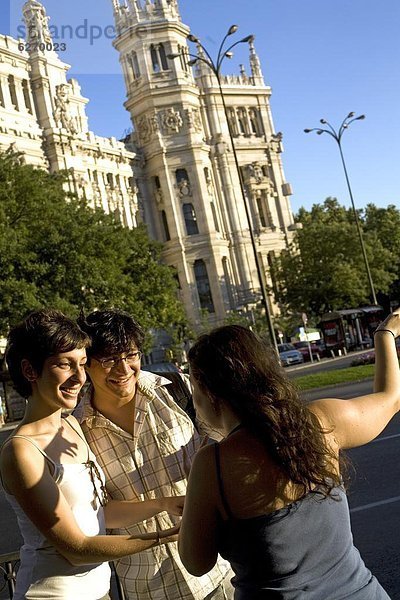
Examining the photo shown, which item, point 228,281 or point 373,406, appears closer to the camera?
point 373,406

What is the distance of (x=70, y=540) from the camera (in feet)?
9.54

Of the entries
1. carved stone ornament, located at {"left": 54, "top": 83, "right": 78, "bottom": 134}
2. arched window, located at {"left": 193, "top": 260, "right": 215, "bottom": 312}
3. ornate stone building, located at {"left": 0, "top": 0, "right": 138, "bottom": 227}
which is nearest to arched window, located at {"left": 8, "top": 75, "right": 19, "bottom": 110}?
ornate stone building, located at {"left": 0, "top": 0, "right": 138, "bottom": 227}

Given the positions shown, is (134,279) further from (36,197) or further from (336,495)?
(336,495)

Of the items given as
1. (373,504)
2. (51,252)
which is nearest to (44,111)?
(51,252)

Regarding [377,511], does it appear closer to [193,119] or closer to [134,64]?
[193,119]

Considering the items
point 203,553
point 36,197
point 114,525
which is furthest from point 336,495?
point 36,197

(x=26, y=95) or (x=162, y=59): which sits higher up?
(x=162, y=59)

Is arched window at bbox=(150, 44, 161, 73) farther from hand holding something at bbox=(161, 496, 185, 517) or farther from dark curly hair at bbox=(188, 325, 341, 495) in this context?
dark curly hair at bbox=(188, 325, 341, 495)

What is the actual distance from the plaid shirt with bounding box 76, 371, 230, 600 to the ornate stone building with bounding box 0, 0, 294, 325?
53849 millimetres

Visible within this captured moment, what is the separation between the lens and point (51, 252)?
115 feet

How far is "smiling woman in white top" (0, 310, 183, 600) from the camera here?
9.53ft

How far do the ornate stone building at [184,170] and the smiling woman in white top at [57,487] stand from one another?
178ft

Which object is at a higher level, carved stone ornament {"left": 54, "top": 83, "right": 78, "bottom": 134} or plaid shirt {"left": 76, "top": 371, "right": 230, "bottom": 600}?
carved stone ornament {"left": 54, "top": 83, "right": 78, "bottom": 134}

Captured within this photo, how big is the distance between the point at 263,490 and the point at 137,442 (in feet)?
3.97
